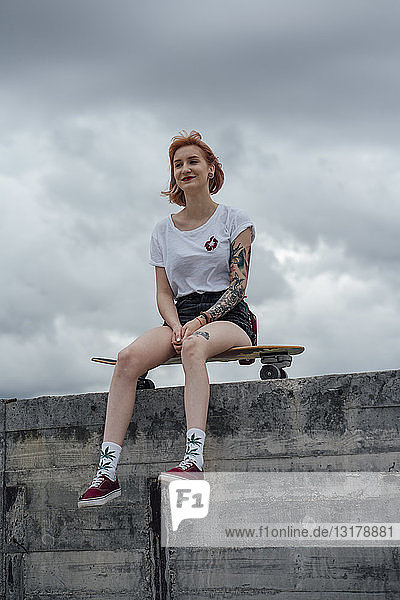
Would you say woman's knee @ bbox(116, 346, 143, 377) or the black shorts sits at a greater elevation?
the black shorts

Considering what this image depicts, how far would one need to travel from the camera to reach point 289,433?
14.9 feet

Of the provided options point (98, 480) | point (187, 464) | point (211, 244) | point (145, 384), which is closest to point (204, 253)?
point (211, 244)

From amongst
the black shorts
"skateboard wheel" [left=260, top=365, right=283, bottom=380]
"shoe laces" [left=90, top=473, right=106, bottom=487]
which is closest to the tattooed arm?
the black shorts

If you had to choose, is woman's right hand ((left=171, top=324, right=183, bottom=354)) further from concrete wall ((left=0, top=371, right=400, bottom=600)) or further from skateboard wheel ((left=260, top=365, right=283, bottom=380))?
skateboard wheel ((left=260, top=365, right=283, bottom=380))

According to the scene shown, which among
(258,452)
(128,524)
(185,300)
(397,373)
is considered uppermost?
(185,300)

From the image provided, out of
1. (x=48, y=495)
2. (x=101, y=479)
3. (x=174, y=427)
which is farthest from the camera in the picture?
(x=48, y=495)

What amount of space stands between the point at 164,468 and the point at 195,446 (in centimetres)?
67

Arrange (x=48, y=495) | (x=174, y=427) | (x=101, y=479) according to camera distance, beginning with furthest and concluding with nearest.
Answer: (x=48, y=495), (x=174, y=427), (x=101, y=479)

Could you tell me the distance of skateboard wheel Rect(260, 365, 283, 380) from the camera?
4727mm

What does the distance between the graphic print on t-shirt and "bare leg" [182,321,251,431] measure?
1.94 feet

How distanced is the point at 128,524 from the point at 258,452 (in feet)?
3.22

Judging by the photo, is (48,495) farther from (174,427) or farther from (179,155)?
(179,155)

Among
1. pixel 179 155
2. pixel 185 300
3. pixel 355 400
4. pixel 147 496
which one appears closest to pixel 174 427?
pixel 147 496

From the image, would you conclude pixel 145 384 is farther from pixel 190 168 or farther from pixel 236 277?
pixel 190 168
